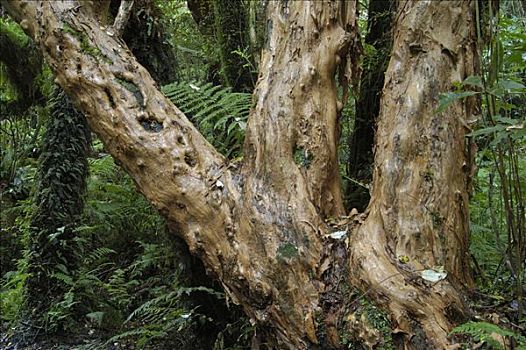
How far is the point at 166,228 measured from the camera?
3895mm


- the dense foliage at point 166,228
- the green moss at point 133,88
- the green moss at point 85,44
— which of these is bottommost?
the dense foliage at point 166,228

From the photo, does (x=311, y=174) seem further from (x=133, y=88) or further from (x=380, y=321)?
(x=133, y=88)

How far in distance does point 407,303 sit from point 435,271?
20cm

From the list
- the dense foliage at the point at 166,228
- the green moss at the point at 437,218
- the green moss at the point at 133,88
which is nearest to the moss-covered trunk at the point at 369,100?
the dense foliage at the point at 166,228

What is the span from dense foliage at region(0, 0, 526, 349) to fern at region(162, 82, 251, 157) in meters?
0.01

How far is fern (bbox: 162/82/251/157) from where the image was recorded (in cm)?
356

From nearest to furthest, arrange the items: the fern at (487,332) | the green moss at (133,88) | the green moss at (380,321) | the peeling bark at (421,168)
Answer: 1. the fern at (487,332)
2. the green moss at (380,321)
3. the peeling bark at (421,168)
4. the green moss at (133,88)

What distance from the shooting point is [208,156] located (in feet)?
9.52

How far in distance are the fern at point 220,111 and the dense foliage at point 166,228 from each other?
1cm

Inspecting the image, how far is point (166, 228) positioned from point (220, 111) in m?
0.97

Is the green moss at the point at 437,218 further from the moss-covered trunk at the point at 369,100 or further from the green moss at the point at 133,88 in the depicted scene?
the green moss at the point at 133,88

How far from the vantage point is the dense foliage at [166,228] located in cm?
233

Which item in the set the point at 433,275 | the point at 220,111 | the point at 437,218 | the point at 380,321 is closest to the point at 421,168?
the point at 437,218

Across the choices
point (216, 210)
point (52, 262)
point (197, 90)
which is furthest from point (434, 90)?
point (52, 262)
